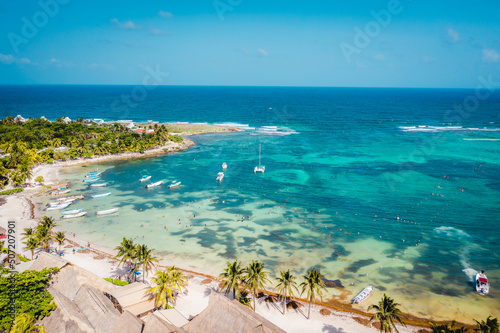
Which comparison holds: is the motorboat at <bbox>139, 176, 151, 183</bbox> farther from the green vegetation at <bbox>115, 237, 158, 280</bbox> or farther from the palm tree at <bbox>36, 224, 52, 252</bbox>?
the green vegetation at <bbox>115, 237, 158, 280</bbox>

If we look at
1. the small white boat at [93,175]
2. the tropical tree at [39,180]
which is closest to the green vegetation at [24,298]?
the tropical tree at [39,180]

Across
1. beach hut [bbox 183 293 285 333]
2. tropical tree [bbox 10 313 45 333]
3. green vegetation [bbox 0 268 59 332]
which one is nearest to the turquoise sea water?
beach hut [bbox 183 293 285 333]

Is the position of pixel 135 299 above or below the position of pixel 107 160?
below

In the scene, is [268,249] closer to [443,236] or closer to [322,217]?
[322,217]

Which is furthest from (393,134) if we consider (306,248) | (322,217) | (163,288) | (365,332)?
(163,288)

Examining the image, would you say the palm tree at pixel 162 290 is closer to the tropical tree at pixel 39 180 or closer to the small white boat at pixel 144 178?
the small white boat at pixel 144 178

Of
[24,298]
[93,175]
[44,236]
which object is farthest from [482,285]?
[93,175]

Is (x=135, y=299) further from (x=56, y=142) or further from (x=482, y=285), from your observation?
(x=56, y=142)
